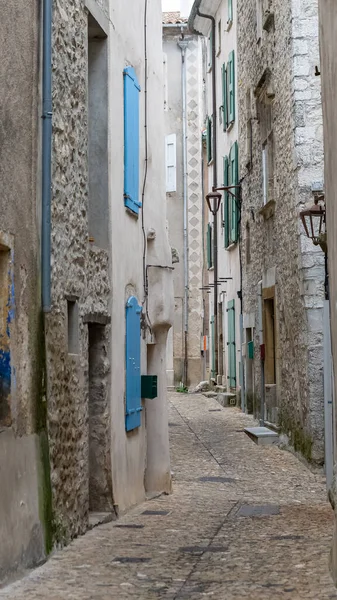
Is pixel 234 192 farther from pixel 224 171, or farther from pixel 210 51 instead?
pixel 210 51

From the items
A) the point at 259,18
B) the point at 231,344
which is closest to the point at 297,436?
the point at 259,18

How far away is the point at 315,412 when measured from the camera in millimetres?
12164

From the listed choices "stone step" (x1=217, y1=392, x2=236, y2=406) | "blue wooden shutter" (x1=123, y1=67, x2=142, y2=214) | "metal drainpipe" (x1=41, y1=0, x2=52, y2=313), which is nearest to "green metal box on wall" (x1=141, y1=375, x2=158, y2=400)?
"blue wooden shutter" (x1=123, y1=67, x2=142, y2=214)

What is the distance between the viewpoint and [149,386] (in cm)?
1078

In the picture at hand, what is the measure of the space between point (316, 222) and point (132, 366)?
3347 millimetres

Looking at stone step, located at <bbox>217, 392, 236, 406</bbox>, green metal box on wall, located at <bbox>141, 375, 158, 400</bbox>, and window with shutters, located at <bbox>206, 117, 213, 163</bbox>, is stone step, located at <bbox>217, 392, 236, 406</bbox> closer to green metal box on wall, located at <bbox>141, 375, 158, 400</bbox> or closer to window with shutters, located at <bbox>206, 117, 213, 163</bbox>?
window with shutters, located at <bbox>206, 117, 213, 163</bbox>

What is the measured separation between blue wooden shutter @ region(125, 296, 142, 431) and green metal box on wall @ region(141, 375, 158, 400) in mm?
172

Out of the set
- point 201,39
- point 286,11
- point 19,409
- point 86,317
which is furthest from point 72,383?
point 201,39

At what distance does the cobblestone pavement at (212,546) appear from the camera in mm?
5844

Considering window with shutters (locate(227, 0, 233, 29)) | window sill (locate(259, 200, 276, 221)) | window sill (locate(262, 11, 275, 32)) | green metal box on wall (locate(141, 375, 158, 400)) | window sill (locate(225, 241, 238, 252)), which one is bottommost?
green metal box on wall (locate(141, 375, 158, 400))

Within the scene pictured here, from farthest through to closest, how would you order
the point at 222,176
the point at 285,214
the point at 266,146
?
the point at 222,176, the point at 266,146, the point at 285,214

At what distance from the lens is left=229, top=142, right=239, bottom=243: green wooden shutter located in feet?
65.7

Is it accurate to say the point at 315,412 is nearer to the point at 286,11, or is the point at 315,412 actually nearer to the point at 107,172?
the point at 107,172

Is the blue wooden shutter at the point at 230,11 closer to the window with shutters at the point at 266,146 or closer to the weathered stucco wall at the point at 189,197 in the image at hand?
the window with shutters at the point at 266,146
